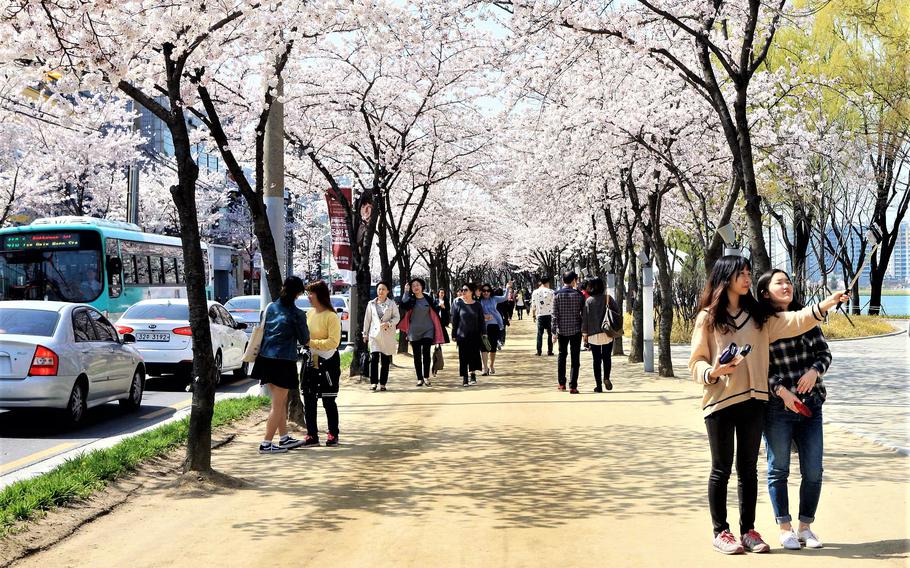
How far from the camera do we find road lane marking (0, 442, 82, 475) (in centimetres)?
858

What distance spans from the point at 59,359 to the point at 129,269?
45.7 feet

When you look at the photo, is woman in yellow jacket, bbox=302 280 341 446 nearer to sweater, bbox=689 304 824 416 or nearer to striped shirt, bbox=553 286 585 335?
sweater, bbox=689 304 824 416

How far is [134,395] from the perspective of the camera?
1299 centimetres

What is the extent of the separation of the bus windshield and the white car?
6.19 metres

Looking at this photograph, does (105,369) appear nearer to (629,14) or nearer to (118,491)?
(118,491)

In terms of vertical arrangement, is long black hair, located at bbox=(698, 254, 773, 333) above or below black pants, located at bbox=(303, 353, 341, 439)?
above

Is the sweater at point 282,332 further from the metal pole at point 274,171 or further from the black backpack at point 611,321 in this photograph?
the black backpack at point 611,321

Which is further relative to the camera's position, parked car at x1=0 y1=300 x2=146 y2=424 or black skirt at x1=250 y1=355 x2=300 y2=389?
parked car at x1=0 y1=300 x2=146 y2=424

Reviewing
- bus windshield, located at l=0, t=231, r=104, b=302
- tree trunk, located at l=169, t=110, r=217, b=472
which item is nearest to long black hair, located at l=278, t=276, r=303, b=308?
tree trunk, located at l=169, t=110, r=217, b=472

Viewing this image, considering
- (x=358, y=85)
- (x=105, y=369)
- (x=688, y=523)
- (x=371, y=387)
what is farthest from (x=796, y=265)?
(x=688, y=523)

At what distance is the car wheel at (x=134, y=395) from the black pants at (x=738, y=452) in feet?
30.5

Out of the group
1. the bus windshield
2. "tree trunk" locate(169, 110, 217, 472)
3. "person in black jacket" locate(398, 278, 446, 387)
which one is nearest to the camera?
"tree trunk" locate(169, 110, 217, 472)

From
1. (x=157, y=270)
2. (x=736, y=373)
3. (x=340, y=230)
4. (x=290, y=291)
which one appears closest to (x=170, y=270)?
(x=157, y=270)

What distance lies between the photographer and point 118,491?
24.4ft
